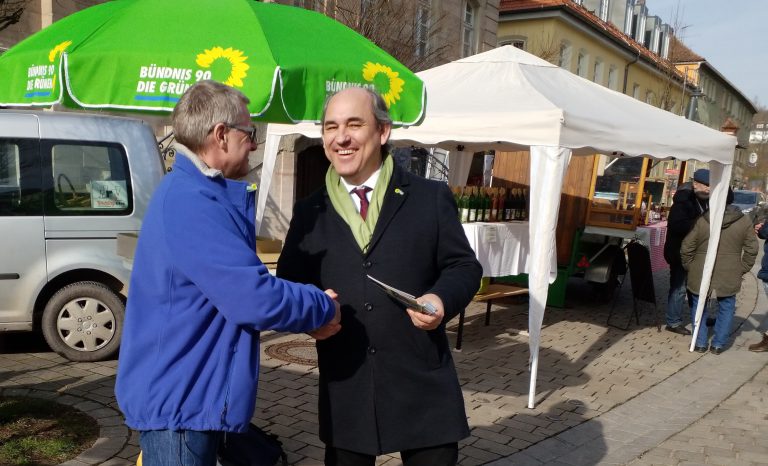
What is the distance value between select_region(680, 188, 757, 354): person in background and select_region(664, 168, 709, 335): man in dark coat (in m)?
0.24

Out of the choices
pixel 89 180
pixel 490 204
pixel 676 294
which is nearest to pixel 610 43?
pixel 676 294

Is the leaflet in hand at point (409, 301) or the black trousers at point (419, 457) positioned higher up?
the leaflet in hand at point (409, 301)

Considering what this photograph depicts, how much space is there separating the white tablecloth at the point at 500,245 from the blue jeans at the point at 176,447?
4.56 metres

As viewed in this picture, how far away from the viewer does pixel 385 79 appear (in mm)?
3840

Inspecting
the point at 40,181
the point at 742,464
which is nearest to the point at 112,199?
the point at 40,181

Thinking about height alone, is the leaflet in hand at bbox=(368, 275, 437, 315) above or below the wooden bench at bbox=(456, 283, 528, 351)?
above

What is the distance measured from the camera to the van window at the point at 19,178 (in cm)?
526

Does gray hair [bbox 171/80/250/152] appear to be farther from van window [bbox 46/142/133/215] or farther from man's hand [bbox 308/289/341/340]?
van window [bbox 46/142/133/215]

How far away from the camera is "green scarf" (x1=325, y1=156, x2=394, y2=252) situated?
2.17 m

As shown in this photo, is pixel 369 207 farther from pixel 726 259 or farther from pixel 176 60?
pixel 726 259

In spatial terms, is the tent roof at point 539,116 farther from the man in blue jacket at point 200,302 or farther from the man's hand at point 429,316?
the man in blue jacket at point 200,302

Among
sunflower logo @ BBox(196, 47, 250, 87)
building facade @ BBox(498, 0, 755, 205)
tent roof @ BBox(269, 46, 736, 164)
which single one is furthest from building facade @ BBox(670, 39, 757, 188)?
sunflower logo @ BBox(196, 47, 250, 87)

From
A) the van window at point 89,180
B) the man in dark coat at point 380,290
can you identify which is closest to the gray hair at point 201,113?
the man in dark coat at point 380,290

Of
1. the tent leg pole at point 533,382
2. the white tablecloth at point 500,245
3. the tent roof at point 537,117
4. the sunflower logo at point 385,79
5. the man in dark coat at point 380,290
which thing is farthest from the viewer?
the white tablecloth at point 500,245
